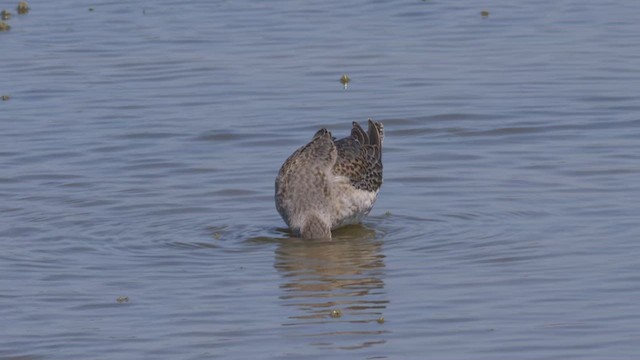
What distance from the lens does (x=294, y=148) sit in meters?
14.6

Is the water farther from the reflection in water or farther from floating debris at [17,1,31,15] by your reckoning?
floating debris at [17,1,31,15]

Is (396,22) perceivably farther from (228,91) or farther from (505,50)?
(228,91)

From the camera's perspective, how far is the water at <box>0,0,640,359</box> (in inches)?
362

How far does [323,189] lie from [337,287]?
1.89 metres

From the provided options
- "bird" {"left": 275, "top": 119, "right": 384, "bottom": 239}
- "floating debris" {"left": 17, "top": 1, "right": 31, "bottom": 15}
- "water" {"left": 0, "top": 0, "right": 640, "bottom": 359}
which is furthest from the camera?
"floating debris" {"left": 17, "top": 1, "right": 31, "bottom": 15}

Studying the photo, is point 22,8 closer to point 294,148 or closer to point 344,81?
point 344,81

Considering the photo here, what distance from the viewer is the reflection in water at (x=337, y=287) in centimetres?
910

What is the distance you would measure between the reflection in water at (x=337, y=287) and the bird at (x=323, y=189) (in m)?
0.13

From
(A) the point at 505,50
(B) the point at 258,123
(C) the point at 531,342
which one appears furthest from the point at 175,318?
(A) the point at 505,50

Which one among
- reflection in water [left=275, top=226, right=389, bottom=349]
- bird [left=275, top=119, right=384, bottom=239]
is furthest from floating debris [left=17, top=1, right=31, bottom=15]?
reflection in water [left=275, top=226, right=389, bottom=349]

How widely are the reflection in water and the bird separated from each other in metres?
0.13

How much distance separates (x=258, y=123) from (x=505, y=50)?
14.0 feet

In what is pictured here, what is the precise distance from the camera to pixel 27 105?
16672 mm

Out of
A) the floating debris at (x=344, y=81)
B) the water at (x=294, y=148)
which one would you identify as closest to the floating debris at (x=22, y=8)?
the water at (x=294, y=148)
